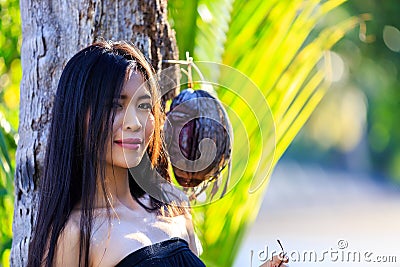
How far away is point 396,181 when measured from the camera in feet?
84.1

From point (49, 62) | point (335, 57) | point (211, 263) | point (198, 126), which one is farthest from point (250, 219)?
point (335, 57)

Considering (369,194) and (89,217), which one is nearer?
(89,217)

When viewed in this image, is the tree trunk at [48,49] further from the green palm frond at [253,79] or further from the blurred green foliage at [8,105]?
the blurred green foliage at [8,105]

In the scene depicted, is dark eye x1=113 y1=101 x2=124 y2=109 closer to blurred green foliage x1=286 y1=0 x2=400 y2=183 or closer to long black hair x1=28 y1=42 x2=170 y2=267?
long black hair x1=28 y1=42 x2=170 y2=267

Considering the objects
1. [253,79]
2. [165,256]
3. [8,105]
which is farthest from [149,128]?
[8,105]

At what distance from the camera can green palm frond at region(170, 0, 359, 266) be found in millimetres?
2291

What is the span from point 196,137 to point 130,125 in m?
0.25

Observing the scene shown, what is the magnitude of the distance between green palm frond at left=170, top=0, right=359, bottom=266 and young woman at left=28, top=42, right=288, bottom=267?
0.49 m

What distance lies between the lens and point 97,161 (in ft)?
5.75

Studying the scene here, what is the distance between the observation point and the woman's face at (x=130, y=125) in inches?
69.3

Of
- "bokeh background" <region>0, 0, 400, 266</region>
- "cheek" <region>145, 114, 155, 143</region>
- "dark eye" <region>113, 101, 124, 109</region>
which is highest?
"bokeh background" <region>0, 0, 400, 266</region>

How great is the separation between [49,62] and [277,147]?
67 centimetres

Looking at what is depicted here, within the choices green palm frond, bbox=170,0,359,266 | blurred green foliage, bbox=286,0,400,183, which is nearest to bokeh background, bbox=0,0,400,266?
blurred green foliage, bbox=286,0,400,183

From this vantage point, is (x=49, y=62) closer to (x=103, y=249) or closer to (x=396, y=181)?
(x=103, y=249)
